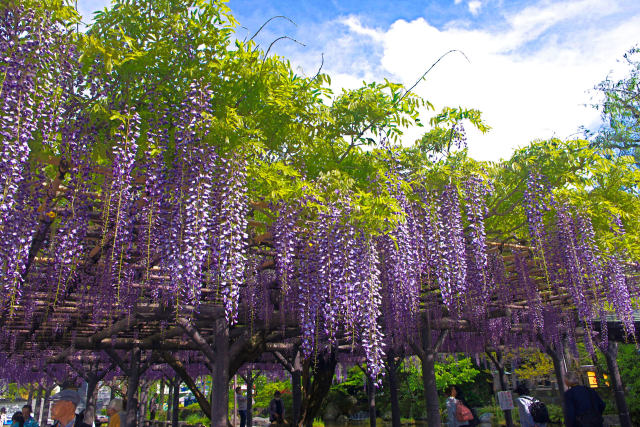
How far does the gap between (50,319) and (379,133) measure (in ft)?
27.2

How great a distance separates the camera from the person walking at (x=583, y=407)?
6.85 meters

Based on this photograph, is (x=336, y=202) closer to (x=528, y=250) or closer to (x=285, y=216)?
(x=285, y=216)

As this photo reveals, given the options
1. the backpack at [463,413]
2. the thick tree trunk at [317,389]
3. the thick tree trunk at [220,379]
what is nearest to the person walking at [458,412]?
the backpack at [463,413]

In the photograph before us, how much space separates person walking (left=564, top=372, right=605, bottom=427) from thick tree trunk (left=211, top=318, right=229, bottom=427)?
17.8 feet

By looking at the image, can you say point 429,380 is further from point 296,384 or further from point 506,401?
point 506,401

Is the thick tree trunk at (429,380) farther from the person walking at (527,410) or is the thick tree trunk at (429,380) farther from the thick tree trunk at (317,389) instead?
the thick tree trunk at (317,389)

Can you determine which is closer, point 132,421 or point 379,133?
point 379,133

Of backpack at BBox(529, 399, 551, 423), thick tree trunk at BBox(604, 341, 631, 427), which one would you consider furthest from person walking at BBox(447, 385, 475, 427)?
thick tree trunk at BBox(604, 341, 631, 427)

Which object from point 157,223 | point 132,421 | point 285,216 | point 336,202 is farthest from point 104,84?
point 132,421

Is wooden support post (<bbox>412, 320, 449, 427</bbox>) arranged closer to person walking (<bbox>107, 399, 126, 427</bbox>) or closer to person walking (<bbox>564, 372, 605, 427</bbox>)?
person walking (<bbox>564, 372, 605, 427</bbox>)

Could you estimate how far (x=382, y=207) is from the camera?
20.8 feet

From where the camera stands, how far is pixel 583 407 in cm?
689

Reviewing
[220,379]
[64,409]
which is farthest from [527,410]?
[64,409]

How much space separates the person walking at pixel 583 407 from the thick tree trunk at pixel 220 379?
542cm
